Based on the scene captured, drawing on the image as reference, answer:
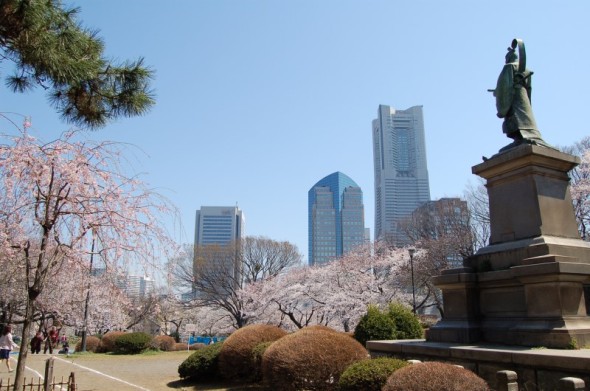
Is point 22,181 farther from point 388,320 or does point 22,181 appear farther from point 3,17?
point 388,320

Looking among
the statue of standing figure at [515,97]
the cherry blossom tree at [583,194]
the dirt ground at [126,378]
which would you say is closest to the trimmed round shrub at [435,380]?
the statue of standing figure at [515,97]

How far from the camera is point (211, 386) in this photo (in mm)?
12594

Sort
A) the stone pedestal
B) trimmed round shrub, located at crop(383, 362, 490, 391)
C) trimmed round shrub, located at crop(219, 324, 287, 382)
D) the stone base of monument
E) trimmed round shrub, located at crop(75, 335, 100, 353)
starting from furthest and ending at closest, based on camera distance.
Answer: trimmed round shrub, located at crop(75, 335, 100, 353), trimmed round shrub, located at crop(219, 324, 287, 382), the stone pedestal, the stone base of monument, trimmed round shrub, located at crop(383, 362, 490, 391)

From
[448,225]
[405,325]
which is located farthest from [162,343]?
[448,225]

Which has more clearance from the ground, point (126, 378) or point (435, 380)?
point (435, 380)

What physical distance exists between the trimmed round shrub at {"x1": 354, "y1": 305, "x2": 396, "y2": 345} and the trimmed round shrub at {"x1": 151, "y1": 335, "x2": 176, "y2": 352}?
21469mm

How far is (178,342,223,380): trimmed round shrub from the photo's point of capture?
44.1 feet

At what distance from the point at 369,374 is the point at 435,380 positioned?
2.26 meters

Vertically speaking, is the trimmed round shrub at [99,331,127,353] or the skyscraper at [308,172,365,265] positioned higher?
the skyscraper at [308,172,365,265]

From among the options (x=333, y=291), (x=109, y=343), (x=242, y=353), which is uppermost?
(x=333, y=291)

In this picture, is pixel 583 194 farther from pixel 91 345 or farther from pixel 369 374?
pixel 91 345

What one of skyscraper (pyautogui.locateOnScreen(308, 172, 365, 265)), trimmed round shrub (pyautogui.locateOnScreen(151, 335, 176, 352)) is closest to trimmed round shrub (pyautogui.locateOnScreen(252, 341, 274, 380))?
trimmed round shrub (pyautogui.locateOnScreen(151, 335, 176, 352))

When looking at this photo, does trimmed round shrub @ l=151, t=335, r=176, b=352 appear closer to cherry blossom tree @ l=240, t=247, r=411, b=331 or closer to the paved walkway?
cherry blossom tree @ l=240, t=247, r=411, b=331

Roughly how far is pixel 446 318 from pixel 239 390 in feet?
19.5
